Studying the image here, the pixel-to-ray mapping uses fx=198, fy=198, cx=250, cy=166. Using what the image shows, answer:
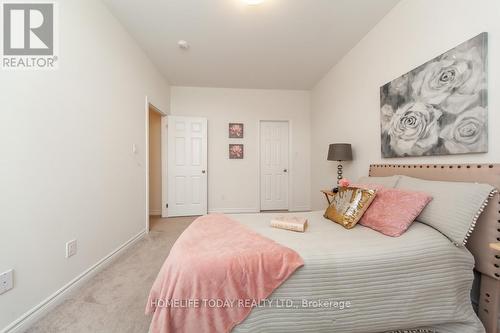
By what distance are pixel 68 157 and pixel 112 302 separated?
3.82 ft

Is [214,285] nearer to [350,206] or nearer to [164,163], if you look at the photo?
[350,206]

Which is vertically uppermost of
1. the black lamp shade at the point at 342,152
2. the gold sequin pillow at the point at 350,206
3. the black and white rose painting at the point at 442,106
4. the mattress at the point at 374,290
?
the black and white rose painting at the point at 442,106

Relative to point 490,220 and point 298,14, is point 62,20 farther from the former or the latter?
point 490,220

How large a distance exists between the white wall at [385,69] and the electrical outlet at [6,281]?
10.1 feet

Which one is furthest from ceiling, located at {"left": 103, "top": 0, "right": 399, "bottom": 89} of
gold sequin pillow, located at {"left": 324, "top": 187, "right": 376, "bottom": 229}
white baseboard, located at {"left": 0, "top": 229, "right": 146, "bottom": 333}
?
white baseboard, located at {"left": 0, "top": 229, "right": 146, "bottom": 333}

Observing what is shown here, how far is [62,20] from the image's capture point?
5.08 ft

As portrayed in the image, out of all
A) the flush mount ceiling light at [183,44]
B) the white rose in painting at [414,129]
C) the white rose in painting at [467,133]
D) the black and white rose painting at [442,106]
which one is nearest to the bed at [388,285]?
the white rose in painting at [467,133]

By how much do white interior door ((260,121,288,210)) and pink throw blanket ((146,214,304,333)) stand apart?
3.32 m

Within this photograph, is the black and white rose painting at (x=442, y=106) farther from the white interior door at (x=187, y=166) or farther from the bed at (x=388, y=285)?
the white interior door at (x=187, y=166)

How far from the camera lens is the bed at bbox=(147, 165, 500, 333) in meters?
1.03

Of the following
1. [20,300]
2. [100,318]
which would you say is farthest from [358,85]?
[20,300]

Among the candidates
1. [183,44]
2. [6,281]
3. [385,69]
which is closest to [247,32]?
[183,44]

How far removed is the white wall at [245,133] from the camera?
418 centimetres

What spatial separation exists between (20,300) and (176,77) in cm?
351
